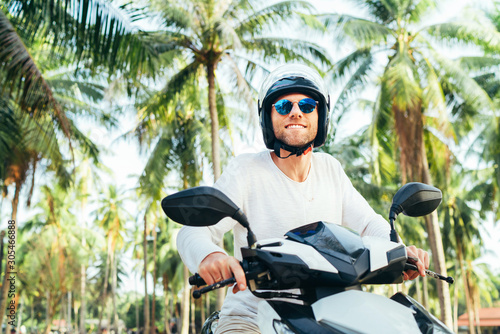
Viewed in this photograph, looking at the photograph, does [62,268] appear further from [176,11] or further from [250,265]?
[250,265]

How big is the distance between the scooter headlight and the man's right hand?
14 centimetres

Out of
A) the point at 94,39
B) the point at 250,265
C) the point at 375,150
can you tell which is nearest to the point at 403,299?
the point at 250,265

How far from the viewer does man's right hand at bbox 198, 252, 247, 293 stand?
1.42 metres

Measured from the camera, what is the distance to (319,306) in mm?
1314

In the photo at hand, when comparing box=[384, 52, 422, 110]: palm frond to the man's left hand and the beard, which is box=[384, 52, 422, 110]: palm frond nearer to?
the beard

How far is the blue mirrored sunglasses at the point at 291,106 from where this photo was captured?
2.00 metres

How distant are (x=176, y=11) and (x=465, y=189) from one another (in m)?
29.6

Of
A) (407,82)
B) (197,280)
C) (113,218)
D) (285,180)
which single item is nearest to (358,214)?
(285,180)

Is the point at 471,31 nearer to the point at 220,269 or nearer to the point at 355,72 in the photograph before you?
the point at 355,72

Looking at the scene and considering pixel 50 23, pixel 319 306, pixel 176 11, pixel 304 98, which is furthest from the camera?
pixel 176 11

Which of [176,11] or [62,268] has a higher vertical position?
[176,11]

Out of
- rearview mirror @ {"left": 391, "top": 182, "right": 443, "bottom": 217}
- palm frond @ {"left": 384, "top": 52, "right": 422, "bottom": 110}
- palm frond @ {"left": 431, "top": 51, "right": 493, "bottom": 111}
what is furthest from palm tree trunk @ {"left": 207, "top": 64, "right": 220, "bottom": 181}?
rearview mirror @ {"left": 391, "top": 182, "right": 443, "bottom": 217}

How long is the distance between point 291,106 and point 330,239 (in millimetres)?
728

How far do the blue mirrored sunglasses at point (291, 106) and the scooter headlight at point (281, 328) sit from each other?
3.01ft
